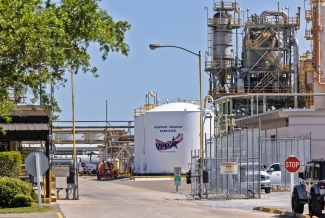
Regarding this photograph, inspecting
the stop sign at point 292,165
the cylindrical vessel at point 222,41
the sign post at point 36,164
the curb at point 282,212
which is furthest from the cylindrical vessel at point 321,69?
the sign post at point 36,164

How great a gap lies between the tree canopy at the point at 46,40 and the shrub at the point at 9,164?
385 inches

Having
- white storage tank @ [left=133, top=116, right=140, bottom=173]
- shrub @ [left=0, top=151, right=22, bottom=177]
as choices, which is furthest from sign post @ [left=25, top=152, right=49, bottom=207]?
white storage tank @ [left=133, top=116, right=140, bottom=173]

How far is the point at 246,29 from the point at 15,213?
183 feet

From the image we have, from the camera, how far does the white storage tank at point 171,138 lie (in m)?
72.3

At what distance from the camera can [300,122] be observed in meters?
54.7

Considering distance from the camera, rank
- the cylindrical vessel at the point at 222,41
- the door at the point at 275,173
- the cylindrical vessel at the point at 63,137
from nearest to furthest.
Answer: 1. the door at the point at 275,173
2. the cylindrical vessel at the point at 222,41
3. the cylindrical vessel at the point at 63,137

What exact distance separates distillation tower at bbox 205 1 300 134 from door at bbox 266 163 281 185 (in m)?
30.0

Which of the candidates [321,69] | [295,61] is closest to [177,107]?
[295,61]

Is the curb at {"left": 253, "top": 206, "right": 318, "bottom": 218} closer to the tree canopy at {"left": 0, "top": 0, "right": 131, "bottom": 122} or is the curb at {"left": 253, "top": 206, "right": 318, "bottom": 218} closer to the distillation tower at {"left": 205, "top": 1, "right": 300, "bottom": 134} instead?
the tree canopy at {"left": 0, "top": 0, "right": 131, "bottom": 122}

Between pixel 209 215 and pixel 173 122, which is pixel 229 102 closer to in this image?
pixel 173 122

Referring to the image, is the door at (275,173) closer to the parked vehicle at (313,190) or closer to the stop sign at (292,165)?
the stop sign at (292,165)

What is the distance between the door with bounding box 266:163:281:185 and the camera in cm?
4438

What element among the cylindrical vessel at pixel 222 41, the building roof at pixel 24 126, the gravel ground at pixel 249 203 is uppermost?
the cylindrical vessel at pixel 222 41

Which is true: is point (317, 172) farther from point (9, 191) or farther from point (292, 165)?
point (9, 191)
